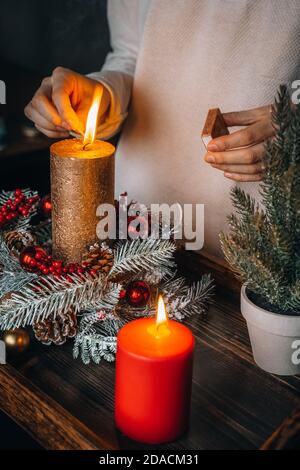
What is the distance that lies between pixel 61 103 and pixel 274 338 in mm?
559

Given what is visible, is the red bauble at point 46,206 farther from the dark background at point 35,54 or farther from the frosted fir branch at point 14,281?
the dark background at point 35,54

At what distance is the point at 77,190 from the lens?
0.78m

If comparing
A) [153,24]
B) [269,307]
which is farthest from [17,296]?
[153,24]

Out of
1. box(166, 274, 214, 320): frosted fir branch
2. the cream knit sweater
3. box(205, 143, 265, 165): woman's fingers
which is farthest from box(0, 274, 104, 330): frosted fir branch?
the cream knit sweater

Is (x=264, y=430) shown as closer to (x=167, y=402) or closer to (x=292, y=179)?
(x=167, y=402)

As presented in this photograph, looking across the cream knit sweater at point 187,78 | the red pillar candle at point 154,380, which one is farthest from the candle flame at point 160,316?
the cream knit sweater at point 187,78

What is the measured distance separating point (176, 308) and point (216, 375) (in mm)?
145

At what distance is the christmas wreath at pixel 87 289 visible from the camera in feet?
2.48

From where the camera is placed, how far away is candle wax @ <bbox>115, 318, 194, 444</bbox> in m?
0.57

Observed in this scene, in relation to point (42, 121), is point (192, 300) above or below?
below

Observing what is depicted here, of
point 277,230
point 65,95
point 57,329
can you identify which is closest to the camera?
point 277,230

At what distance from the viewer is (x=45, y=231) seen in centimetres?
96

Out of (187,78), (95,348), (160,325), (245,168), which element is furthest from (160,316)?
(187,78)

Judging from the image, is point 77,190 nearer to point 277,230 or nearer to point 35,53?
point 277,230
